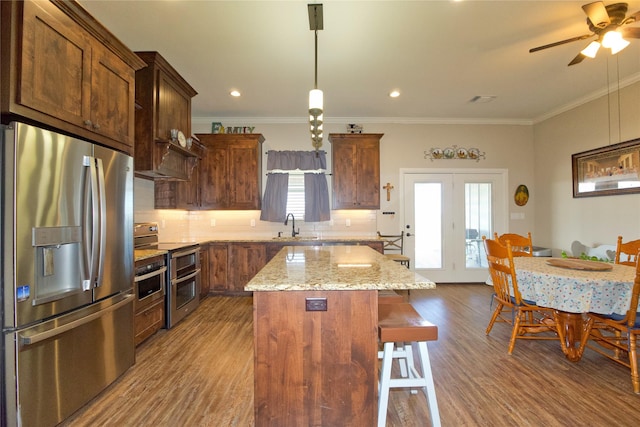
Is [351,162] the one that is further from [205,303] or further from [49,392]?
[49,392]

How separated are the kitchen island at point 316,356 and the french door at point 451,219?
394 cm

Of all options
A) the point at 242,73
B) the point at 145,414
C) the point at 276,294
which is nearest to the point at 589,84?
the point at 242,73

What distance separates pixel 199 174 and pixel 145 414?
3546 millimetres

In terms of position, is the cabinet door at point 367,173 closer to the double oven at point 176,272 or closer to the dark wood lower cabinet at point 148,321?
Result: the double oven at point 176,272

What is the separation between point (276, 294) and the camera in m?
1.55

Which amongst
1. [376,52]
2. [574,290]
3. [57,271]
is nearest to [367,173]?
[376,52]

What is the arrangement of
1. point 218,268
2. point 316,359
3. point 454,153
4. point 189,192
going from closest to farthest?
point 316,359
point 218,268
point 189,192
point 454,153

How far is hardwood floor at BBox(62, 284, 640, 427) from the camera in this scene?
1.84m

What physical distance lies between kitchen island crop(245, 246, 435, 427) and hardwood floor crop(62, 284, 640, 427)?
45 centimetres

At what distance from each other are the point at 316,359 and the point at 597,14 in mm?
3017

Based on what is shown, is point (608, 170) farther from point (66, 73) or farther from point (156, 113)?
point (66, 73)

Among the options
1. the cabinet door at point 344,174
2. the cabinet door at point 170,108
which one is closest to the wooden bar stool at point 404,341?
the cabinet door at point 170,108

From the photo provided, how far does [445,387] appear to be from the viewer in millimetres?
2162

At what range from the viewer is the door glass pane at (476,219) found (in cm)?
532
